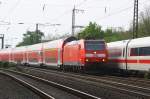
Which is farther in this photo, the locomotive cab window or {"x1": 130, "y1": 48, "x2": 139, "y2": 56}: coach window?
the locomotive cab window

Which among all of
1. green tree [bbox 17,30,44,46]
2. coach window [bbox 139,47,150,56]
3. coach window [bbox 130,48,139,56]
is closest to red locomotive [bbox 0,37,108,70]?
coach window [bbox 130,48,139,56]

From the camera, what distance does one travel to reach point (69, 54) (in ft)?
127

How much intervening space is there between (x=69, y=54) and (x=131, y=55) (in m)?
8.57

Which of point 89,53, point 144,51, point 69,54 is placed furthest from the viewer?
point 69,54

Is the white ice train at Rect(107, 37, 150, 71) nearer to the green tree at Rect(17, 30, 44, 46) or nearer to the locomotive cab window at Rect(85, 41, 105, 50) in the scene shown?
the locomotive cab window at Rect(85, 41, 105, 50)

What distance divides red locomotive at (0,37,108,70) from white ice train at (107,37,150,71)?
3.84 ft

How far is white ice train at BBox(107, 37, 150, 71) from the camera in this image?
1145 inches

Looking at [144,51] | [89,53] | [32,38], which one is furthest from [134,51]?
[32,38]

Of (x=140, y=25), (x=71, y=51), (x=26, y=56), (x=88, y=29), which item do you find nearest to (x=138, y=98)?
(x=71, y=51)

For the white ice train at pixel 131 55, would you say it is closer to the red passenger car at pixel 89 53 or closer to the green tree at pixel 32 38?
the red passenger car at pixel 89 53

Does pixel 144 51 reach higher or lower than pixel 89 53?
higher

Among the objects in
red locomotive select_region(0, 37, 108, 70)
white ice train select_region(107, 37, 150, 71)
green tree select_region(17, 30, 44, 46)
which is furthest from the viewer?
green tree select_region(17, 30, 44, 46)

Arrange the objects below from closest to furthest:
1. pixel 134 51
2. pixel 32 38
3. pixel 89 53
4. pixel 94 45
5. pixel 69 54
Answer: pixel 134 51, pixel 89 53, pixel 94 45, pixel 69 54, pixel 32 38

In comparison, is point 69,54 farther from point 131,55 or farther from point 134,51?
point 134,51
